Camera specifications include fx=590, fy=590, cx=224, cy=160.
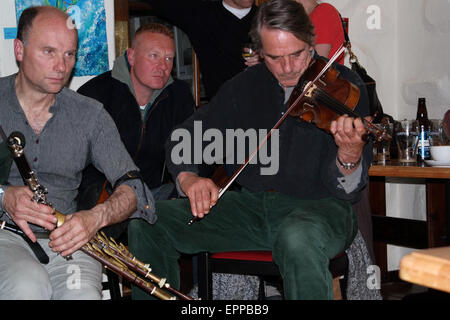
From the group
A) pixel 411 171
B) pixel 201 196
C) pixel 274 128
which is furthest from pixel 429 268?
pixel 411 171

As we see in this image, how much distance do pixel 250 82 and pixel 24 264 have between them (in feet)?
3.85

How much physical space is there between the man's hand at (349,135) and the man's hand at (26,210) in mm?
944

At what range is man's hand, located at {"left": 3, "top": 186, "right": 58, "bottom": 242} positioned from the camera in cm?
179

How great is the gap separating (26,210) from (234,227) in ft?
2.49

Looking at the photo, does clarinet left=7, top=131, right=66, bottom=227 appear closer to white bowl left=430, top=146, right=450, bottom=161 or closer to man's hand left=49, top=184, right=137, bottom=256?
man's hand left=49, top=184, right=137, bottom=256

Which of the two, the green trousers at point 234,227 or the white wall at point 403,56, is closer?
the green trousers at point 234,227

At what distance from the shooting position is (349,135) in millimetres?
1937

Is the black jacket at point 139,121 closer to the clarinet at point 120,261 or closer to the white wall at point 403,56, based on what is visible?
the clarinet at point 120,261

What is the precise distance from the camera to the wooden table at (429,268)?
2.68 ft

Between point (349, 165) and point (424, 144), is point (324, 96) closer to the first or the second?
point (349, 165)

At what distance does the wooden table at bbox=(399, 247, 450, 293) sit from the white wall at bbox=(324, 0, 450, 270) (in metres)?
2.94

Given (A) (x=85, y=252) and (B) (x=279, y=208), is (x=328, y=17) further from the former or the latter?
(A) (x=85, y=252)

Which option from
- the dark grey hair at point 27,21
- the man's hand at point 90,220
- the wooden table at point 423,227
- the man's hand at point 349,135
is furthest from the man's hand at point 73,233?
the wooden table at point 423,227

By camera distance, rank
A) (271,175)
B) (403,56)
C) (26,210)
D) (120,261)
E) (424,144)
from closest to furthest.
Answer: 1. (26,210)
2. (120,261)
3. (271,175)
4. (424,144)
5. (403,56)
